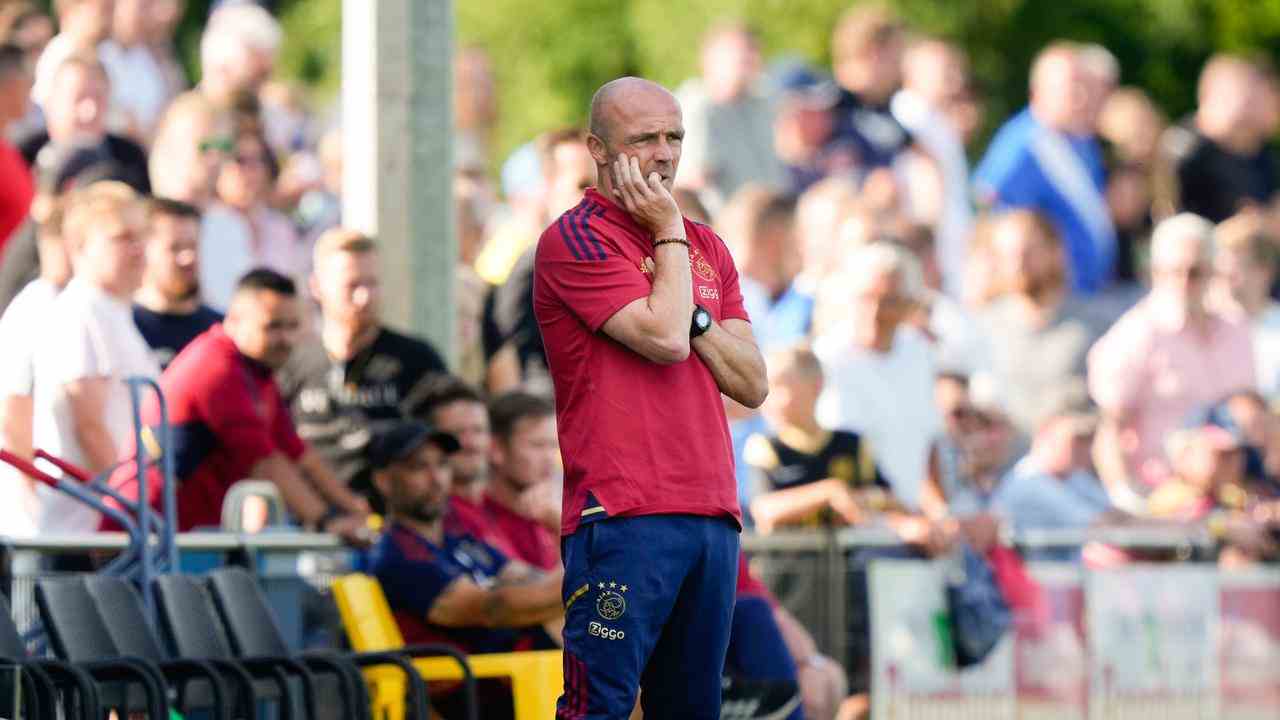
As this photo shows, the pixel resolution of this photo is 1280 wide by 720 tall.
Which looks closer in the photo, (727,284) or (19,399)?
(727,284)

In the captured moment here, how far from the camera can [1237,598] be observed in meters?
12.5

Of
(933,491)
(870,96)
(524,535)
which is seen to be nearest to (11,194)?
(524,535)

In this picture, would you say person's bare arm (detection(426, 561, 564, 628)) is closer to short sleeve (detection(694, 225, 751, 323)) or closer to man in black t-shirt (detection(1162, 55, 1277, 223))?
short sleeve (detection(694, 225, 751, 323))

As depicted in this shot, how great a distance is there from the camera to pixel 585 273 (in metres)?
6.54

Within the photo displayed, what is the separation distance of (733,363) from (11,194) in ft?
17.4

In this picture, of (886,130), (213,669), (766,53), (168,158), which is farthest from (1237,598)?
(766,53)

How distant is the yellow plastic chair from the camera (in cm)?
875

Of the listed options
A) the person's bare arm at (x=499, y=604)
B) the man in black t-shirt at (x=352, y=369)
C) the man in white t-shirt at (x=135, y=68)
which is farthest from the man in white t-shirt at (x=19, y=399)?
the man in white t-shirt at (x=135, y=68)

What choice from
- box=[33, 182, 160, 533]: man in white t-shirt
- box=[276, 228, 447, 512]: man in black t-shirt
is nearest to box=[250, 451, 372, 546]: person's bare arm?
box=[33, 182, 160, 533]: man in white t-shirt

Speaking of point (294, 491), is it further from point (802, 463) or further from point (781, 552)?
point (802, 463)

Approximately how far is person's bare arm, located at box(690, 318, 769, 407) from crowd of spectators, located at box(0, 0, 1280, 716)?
2.65 meters

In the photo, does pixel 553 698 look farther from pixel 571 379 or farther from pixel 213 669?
pixel 571 379

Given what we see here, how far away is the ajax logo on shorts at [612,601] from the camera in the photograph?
6.38 metres

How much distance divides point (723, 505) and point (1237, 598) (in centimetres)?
656
